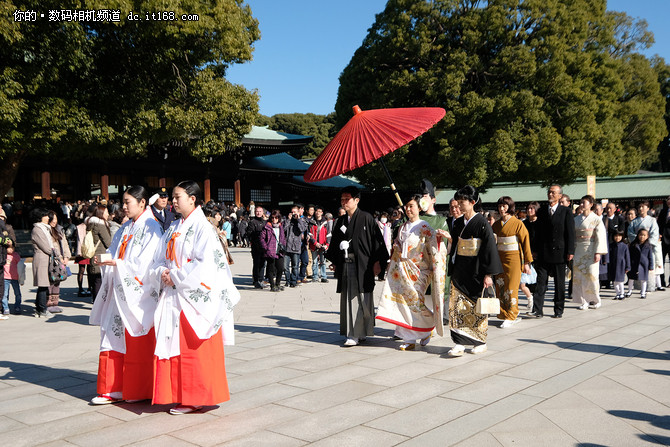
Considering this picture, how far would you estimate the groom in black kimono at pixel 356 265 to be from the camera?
20.7ft

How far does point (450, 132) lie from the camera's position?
23.2m

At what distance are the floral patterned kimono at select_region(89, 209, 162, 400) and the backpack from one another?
478 cm

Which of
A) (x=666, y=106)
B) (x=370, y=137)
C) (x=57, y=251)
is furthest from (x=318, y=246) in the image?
(x=666, y=106)

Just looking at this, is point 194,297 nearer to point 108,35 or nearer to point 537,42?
point 108,35

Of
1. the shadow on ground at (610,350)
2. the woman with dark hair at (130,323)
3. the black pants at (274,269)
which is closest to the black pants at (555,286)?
the shadow on ground at (610,350)

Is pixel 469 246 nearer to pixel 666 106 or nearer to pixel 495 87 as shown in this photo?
pixel 495 87

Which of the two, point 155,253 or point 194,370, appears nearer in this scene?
point 194,370

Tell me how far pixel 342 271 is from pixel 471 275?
1.50 meters

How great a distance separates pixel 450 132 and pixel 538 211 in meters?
15.3

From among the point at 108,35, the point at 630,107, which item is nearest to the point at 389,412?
the point at 108,35

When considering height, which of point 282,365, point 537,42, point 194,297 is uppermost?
point 537,42

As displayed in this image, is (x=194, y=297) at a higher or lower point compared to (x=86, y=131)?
lower

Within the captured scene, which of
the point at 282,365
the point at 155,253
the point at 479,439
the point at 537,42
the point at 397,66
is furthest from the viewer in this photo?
the point at 397,66

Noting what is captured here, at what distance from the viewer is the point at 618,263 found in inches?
393
